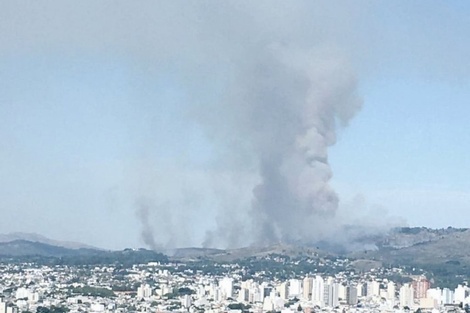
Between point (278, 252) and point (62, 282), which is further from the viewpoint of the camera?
point (278, 252)

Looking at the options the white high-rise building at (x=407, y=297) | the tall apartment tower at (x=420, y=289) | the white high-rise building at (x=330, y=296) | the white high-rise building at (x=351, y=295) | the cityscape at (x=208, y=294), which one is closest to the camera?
the cityscape at (x=208, y=294)

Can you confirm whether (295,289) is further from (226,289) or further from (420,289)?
(420,289)

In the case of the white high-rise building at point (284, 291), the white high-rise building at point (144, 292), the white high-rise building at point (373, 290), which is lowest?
the white high-rise building at point (144, 292)

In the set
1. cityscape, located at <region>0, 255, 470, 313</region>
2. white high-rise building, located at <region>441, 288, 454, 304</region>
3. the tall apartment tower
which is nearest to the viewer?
cityscape, located at <region>0, 255, 470, 313</region>

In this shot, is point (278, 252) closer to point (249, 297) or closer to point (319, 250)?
point (319, 250)

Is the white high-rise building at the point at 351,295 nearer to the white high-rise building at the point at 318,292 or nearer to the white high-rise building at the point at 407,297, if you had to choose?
the white high-rise building at the point at 318,292

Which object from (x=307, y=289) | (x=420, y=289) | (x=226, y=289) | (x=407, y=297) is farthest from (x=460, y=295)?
(x=226, y=289)

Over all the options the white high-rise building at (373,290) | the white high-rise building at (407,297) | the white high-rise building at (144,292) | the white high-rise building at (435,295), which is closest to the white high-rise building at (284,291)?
the white high-rise building at (373,290)

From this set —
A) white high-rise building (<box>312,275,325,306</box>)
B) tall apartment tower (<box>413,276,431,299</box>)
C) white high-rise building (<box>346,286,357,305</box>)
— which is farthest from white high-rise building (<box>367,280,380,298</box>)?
white high-rise building (<box>312,275,325,306</box>)

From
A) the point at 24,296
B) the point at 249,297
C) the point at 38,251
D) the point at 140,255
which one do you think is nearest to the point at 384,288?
the point at 249,297

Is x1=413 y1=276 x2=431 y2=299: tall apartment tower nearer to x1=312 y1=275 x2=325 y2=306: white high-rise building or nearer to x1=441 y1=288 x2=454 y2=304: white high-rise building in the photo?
x1=441 y1=288 x2=454 y2=304: white high-rise building

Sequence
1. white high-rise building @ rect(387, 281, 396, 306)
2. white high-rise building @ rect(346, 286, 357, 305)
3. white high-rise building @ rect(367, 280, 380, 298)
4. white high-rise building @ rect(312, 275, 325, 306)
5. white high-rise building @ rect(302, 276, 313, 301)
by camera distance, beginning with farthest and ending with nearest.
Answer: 1. white high-rise building @ rect(367, 280, 380, 298)
2. white high-rise building @ rect(387, 281, 396, 306)
3. white high-rise building @ rect(302, 276, 313, 301)
4. white high-rise building @ rect(346, 286, 357, 305)
5. white high-rise building @ rect(312, 275, 325, 306)
